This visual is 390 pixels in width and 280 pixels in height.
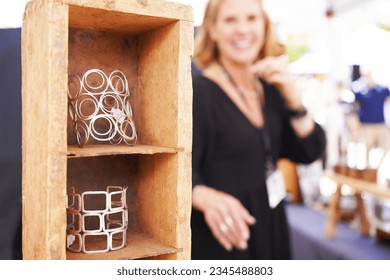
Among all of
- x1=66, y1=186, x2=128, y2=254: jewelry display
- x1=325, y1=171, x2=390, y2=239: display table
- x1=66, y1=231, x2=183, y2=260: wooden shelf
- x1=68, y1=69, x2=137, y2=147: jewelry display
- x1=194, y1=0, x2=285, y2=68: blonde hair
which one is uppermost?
x1=194, y1=0, x2=285, y2=68: blonde hair

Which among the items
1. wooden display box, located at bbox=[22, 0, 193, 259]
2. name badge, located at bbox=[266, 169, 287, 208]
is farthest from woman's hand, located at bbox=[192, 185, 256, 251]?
wooden display box, located at bbox=[22, 0, 193, 259]

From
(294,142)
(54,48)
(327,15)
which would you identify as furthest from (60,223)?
(327,15)

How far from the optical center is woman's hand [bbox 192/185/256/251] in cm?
159

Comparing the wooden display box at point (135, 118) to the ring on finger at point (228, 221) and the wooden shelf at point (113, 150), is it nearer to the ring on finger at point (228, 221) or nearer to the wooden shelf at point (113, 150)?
the wooden shelf at point (113, 150)

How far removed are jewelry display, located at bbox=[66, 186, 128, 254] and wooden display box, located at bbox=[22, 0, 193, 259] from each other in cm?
3

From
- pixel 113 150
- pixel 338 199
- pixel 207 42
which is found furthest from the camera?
pixel 338 199

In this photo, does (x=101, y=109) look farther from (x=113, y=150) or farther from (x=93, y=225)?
(x=93, y=225)

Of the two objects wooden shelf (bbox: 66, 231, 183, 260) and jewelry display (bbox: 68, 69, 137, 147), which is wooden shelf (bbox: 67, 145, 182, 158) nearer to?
jewelry display (bbox: 68, 69, 137, 147)

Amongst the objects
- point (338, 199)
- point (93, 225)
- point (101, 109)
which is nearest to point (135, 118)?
point (101, 109)

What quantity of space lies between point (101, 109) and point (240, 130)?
2.30 feet

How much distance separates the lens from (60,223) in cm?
93

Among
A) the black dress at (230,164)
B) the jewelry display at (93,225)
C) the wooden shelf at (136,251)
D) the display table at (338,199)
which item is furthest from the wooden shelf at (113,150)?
the display table at (338,199)

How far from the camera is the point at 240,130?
1653 millimetres

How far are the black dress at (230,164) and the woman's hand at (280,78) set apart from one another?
0.09 feet
